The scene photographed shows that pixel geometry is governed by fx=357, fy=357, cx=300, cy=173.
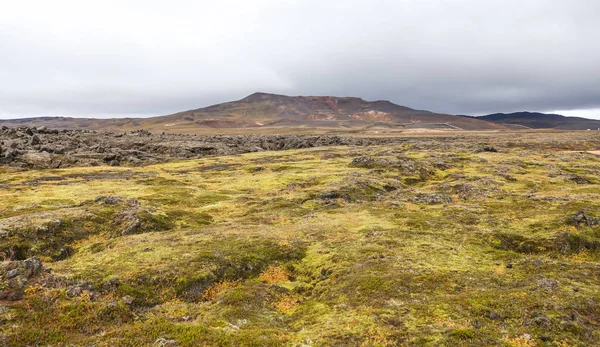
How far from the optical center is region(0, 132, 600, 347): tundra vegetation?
13.6 meters

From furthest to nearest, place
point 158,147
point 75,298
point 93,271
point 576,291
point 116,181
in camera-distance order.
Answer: point 158,147
point 116,181
point 93,271
point 576,291
point 75,298

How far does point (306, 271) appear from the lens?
2223cm

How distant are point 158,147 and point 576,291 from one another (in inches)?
4754

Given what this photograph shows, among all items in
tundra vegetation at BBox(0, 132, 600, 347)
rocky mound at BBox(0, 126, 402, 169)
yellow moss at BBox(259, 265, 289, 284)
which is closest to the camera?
tundra vegetation at BBox(0, 132, 600, 347)

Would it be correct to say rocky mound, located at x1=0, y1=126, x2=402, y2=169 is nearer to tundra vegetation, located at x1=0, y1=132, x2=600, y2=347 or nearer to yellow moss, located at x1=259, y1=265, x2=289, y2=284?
tundra vegetation, located at x1=0, y1=132, x2=600, y2=347

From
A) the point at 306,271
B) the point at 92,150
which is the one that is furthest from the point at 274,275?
the point at 92,150

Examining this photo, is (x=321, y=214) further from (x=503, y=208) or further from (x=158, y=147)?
(x=158, y=147)

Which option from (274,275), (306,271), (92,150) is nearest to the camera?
(274,275)

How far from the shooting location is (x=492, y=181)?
2135 inches

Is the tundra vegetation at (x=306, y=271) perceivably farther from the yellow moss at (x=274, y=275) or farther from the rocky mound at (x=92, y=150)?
the rocky mound at (x=92, y=150)

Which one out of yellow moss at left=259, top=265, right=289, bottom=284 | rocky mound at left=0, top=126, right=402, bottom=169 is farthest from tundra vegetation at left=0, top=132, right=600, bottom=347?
rocky mound at left=0, top=126, right=402, bottom=169

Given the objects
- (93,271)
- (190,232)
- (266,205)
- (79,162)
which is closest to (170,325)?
(93,271)

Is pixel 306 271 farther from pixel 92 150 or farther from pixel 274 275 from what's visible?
pixel 92 150

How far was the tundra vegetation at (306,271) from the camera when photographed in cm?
1359
